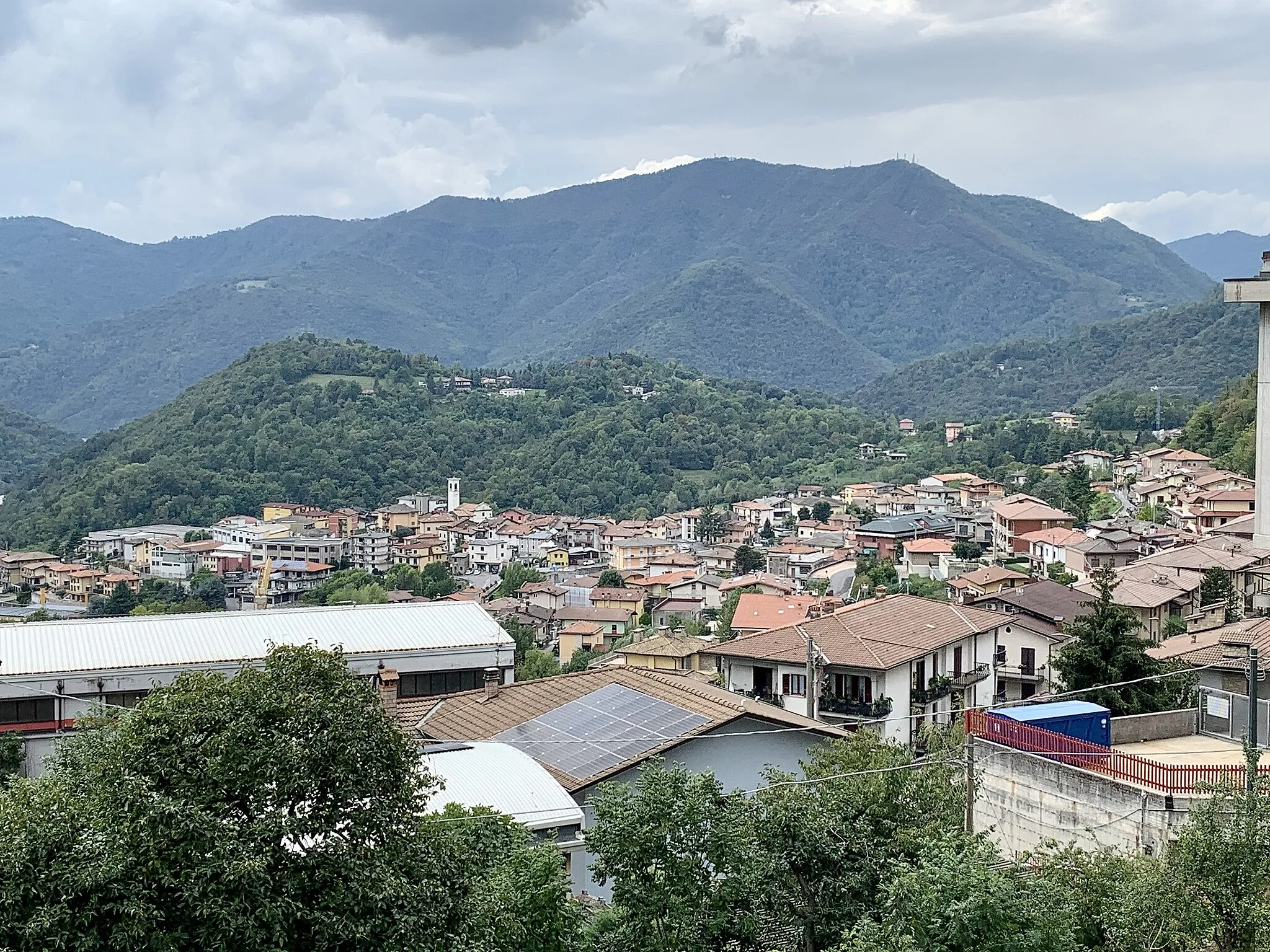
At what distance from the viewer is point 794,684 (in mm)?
23641

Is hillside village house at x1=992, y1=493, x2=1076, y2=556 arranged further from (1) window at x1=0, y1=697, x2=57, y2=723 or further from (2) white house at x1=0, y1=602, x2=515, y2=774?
(1) window at x1=0, y1=697, x2=57, y2=723

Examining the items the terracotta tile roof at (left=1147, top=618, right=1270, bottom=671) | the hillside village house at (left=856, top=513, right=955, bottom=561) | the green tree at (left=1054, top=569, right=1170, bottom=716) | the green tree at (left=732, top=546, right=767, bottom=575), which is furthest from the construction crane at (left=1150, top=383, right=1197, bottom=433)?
the green tree at (left=1054, top=569, right=1170, bottom=716)

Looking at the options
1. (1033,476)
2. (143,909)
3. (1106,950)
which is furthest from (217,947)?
(1033,476)

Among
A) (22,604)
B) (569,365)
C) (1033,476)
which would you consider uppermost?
(569,365)

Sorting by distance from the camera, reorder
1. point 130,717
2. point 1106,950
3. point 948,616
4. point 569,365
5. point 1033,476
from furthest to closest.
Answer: point 569,365 < point 1033,476 < point 948,616 < point 1106,950 < point 130,717

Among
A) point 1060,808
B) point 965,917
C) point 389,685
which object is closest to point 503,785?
point 1060,808

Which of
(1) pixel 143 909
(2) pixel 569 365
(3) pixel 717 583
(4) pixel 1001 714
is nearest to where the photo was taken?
(1) pixel 143 909

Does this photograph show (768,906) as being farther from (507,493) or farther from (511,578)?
(507,493)

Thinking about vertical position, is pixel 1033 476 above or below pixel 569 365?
below

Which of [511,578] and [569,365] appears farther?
[569,365]

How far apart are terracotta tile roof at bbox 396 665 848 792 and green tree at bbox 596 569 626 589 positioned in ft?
177

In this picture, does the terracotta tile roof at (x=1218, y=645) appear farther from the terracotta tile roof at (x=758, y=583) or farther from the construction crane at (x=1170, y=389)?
the construction crane at (x=1170, y=389)

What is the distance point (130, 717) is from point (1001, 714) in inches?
323

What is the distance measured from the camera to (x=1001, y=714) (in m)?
13.0
